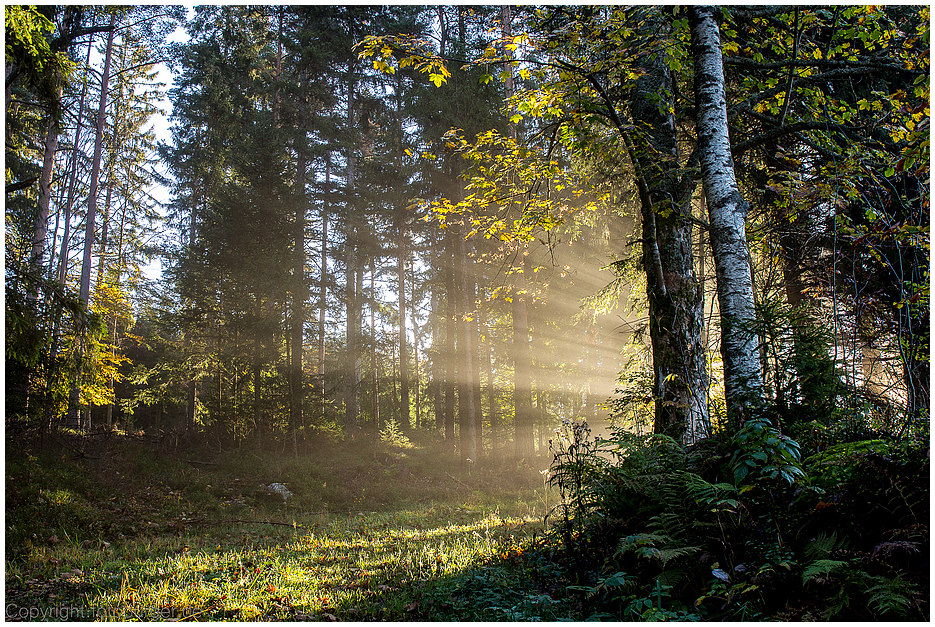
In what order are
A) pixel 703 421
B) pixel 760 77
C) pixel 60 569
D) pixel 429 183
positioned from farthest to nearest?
pixel 429 183, pixel 760 77, pixel 60 569, pixel 703 421

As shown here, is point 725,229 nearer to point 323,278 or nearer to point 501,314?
point 501,314

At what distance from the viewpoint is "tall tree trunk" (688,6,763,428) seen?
4.33m

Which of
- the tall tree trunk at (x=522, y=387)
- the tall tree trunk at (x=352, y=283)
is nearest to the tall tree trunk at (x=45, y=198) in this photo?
the tall tree trunk at (x=352, y=283)

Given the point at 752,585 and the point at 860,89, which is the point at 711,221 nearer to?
the point at 752,585

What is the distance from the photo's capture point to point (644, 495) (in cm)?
382

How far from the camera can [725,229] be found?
4.71 m

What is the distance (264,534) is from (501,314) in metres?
14.2

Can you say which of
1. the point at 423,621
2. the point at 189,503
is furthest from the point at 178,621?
the point at 189,503

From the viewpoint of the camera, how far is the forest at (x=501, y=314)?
3.30 meters

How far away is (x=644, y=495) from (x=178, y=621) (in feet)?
12.6

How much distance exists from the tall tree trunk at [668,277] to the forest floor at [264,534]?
248 centimetres

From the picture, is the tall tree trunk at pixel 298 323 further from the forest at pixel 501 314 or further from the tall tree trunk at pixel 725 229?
the tall tree trunk at pixel 725 229

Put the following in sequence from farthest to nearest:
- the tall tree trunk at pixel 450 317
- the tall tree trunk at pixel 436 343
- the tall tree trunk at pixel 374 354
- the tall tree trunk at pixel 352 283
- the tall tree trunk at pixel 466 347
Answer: the tall tree trunk at pixel 374 354 → the tall tree trunk at pixel 436 343 → the tall tree trunk at pixel 352 283 → the tall tree trunk at pixel 450 317 → the tall tree trunk at pixel 466 347

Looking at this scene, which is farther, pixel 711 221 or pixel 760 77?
pixel 760 77
